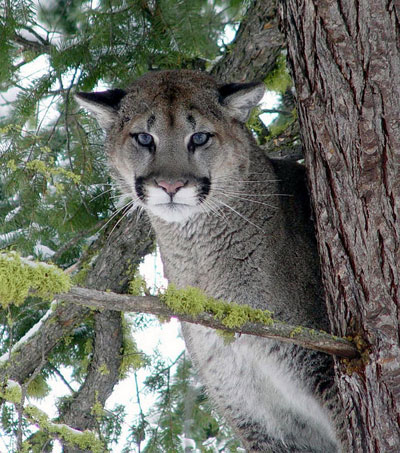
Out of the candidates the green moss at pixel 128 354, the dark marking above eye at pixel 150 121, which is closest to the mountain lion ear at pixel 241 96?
the dark marking above eye at pixel 150 121

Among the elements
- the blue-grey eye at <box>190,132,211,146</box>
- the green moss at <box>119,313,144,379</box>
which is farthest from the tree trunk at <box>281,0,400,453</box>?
the green moss at <box>119,313,144,379</box>

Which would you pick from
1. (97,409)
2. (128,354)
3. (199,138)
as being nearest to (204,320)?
(199,138)

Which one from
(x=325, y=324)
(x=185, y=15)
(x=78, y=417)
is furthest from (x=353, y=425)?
(x=185, y=15)

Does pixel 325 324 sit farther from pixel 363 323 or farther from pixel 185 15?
pixel 185 15

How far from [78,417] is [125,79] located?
114 inches

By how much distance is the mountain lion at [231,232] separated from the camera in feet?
13.9

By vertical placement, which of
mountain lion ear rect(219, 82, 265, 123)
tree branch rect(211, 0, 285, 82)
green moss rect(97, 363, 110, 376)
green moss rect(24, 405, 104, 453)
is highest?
tree branch rect(211, 0, 285, 82)

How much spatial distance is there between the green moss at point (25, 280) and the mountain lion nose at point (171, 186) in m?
1.64

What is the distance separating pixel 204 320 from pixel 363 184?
43.7 inches

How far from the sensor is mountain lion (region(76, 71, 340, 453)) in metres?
4.24

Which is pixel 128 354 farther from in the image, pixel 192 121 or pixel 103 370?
pixel 192 121

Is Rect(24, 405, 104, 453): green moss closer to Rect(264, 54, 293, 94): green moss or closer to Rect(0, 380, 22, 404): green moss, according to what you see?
Rect(0, 380, 22, 404): green moss

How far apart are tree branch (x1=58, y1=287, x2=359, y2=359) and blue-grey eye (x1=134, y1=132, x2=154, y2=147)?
6.02 ft

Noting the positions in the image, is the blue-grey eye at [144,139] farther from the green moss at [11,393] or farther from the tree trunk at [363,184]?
the green moss at [11,393]
